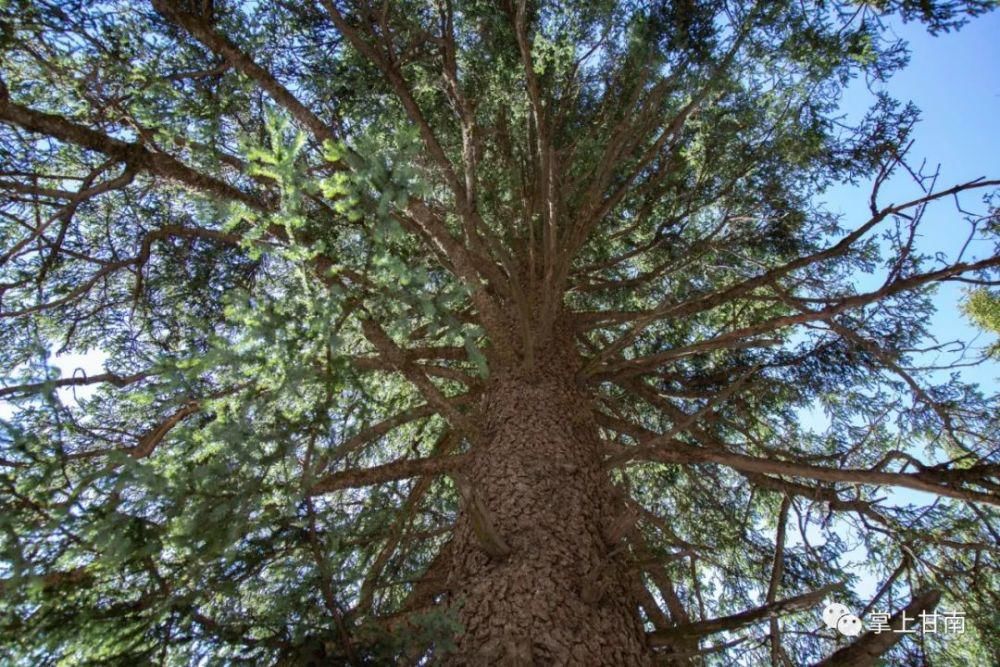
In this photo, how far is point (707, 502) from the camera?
6.16 m

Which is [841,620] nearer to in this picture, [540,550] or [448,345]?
[540,550]

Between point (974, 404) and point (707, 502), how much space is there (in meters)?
2.35

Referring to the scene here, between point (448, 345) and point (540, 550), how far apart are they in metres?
2.58

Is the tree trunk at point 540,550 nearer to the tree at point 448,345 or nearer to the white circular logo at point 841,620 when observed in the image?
the tree at point 448,345

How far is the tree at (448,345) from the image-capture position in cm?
254

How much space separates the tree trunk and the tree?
2cm

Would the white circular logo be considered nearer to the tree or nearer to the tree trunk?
the tree

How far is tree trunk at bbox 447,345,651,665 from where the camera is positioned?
8.27ft

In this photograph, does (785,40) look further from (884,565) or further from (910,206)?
(884,565)

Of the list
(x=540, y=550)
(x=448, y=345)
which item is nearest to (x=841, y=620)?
(x=540, y=550)

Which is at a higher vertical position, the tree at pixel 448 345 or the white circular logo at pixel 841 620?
the tree at pixel 448 345

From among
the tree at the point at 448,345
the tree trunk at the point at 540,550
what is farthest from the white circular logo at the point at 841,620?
the tree trunk at the point at 540,550

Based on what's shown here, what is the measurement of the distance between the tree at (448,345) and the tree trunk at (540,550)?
16mm

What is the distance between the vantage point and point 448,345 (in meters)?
5.23
